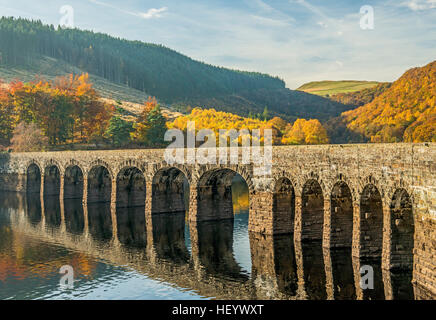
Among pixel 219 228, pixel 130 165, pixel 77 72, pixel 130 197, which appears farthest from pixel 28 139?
pixel 77 72

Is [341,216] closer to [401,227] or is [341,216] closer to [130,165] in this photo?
[401,227]

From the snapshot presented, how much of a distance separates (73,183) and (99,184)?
6.90 m

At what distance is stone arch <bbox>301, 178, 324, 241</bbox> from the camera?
103 ft

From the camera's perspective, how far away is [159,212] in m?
45.6

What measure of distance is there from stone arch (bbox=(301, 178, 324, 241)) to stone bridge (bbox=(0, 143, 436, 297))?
62 mm

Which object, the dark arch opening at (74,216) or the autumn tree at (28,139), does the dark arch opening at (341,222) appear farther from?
the autumn tree at (28,139)

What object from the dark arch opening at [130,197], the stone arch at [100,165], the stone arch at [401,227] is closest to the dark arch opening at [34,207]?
the stone arch at [100,165]

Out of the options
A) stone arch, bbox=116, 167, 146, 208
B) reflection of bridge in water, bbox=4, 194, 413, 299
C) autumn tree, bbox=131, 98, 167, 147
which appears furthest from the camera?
autumn tree, bbox=131, 98, 167, 147

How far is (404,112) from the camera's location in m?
109

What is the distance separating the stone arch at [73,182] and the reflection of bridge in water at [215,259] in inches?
507

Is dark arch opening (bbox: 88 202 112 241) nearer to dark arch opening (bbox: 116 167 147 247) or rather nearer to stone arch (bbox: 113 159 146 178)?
dark arch opening (bbox: 116 167 147 247)

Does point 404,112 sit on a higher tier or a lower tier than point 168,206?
higher

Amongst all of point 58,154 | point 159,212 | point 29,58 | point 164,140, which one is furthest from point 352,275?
point 29,58

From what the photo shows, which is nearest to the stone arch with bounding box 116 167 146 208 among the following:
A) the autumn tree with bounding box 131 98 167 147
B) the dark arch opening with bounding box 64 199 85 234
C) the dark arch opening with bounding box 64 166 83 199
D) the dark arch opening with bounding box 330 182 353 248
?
the dark arch opening with bounding box 64 199 85 234
